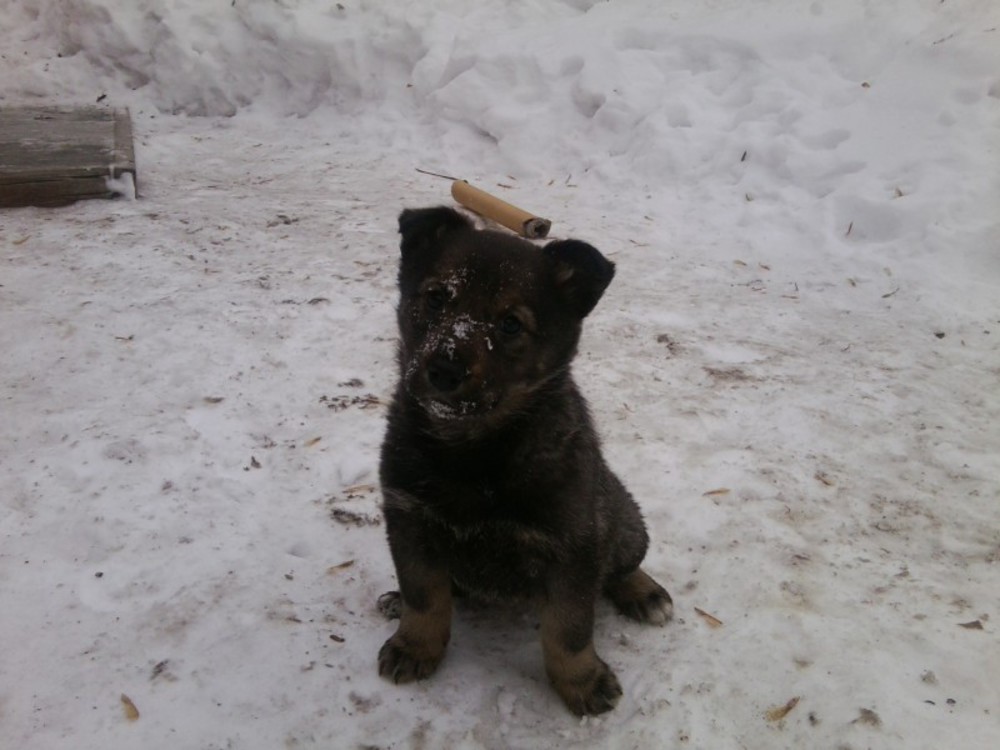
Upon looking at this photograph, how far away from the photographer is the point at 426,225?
343cm

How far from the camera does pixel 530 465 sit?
3.00m

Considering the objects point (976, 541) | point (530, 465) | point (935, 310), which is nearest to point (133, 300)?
point (530, 465)

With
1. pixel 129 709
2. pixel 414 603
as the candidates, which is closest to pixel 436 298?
pixel 414 603

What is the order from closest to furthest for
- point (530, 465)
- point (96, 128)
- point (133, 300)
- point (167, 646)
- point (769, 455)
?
point (530, 465)
point (167, 646)
point (769, 455)
point (133, 300)
point (96, 128)

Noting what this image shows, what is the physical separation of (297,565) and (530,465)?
1434 mm

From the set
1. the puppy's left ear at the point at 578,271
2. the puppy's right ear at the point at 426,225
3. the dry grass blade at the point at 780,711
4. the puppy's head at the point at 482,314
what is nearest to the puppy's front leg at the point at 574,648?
the dry grass blade at the point at 780,711

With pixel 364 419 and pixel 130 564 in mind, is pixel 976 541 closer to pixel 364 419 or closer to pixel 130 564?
pixel 364 419

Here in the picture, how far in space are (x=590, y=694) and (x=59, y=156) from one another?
281 inches

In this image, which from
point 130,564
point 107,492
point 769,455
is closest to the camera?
point 130,564

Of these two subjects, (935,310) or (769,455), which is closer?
(769,455)

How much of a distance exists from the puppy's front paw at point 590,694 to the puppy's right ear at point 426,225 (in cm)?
182

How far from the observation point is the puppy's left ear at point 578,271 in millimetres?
3246

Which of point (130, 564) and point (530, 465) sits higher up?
point (530, 465)

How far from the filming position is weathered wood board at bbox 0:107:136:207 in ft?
24.0
